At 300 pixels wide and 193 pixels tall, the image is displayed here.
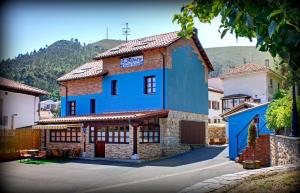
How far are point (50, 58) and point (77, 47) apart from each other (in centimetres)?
1984

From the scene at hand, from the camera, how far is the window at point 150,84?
2606 centimetres

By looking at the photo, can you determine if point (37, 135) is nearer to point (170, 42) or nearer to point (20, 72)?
point (170, 42)

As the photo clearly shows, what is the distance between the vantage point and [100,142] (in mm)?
25047

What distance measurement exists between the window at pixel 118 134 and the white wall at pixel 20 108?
33.0 ft

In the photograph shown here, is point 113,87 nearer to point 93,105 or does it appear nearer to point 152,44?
point 93,105

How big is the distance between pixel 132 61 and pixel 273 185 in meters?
20.9

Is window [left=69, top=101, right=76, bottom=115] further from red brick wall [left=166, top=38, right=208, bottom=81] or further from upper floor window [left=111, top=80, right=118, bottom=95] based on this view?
red brick wall [left=166, top=38, right=208, bottom=81]

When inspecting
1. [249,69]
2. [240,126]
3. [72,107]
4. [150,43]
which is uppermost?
[150,43]

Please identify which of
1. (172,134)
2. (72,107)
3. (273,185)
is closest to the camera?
(273,185)

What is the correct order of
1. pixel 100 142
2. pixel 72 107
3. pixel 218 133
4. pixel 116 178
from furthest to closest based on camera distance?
pixel 218 133 → pixel 72 107 → pixel 100 142 → pixel 116 178

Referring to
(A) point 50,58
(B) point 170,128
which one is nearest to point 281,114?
(B) point 170,128

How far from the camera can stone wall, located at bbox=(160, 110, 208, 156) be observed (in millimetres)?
24781

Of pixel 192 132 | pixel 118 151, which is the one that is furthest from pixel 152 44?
pixel 118 151

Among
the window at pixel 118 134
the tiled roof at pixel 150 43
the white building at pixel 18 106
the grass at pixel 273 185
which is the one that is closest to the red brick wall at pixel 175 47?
the tiled roof at pixel 150 43
